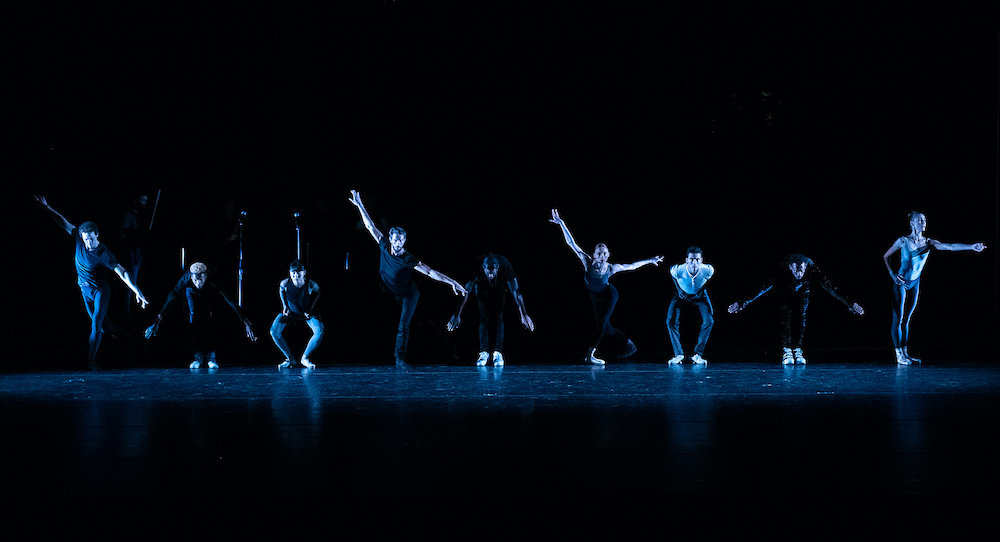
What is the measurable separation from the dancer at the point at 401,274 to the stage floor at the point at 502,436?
121cm

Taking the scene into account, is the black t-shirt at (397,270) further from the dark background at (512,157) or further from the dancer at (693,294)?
the dancer at (693,294)

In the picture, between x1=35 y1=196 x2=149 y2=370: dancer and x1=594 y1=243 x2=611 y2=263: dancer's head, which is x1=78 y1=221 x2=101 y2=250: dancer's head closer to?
x1=35 y1=196 x2=149 y2=370: dancer

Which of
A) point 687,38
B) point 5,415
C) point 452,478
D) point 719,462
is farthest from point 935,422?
point 687,38

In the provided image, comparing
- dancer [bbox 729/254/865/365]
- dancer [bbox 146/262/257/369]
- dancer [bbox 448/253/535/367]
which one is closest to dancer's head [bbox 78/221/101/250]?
dancer [bbox 146/262/257/369]

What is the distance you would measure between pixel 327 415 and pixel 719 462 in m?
2.15

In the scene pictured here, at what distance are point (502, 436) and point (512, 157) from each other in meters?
6.95

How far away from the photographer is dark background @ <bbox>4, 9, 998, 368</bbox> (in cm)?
902

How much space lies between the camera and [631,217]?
10.6 m

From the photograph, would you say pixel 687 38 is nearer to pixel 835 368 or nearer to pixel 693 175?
pixel 693 175

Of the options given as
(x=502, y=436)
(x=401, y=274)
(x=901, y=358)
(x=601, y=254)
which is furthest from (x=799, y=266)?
(x=502, y=436)

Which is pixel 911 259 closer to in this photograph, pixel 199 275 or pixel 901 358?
pixel 901 358

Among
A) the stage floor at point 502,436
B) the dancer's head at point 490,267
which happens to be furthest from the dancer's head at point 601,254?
the stage floor at point 502,436

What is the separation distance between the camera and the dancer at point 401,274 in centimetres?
704

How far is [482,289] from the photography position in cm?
724
